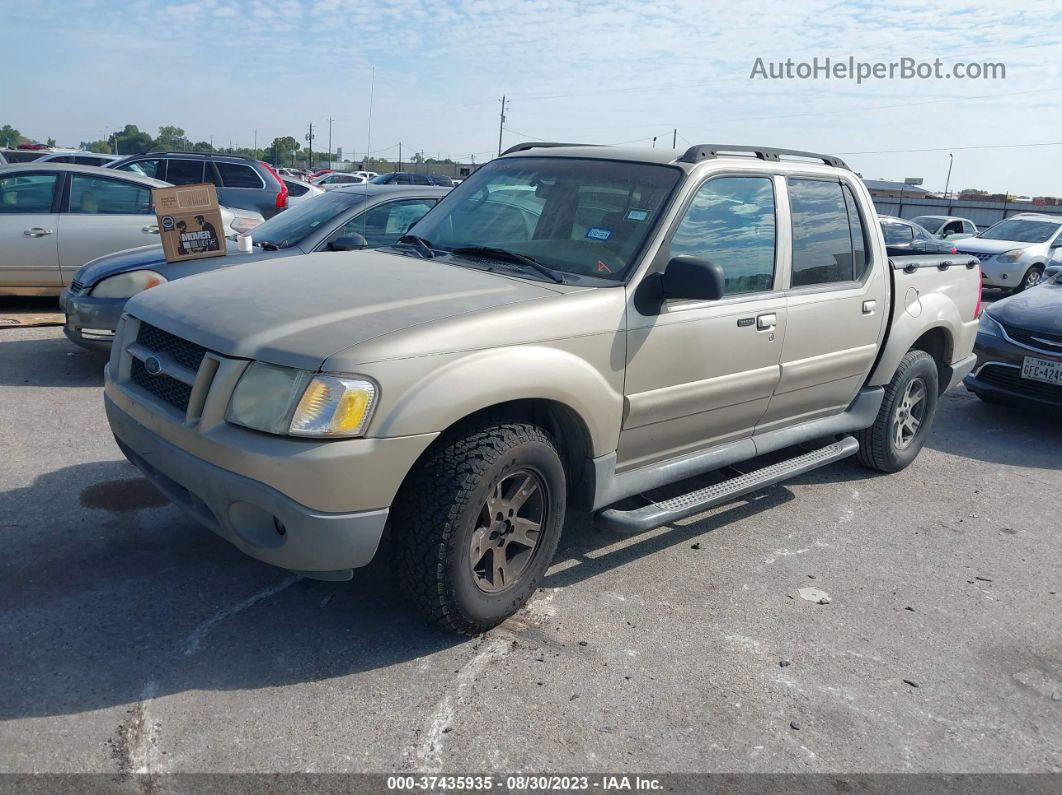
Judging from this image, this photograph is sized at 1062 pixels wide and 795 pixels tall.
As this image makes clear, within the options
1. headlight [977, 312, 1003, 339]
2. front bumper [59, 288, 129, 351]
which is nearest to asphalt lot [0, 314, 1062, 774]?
front bumper [59, 288, 129, 351]

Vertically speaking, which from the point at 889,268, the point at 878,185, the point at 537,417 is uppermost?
the point at 878,185

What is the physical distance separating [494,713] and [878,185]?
69.3m

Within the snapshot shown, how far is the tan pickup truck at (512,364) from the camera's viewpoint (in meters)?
3.07

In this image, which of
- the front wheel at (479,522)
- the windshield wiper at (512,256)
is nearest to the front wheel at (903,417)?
the windshield wiper at (512,256)

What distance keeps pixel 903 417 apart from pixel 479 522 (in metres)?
3.66

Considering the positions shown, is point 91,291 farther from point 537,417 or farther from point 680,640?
point 680,640

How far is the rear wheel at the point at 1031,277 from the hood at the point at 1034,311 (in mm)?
9929

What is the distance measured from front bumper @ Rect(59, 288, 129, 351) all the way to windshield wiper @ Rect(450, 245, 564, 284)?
3570 millimetres

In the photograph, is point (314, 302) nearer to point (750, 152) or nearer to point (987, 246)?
point (750, 152)

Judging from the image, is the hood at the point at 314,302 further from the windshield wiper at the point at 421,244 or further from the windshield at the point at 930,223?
the windshield at the point at 930,223

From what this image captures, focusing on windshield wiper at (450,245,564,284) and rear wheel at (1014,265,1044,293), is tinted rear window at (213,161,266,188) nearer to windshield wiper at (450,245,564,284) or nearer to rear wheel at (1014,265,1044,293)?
windshield wiper at (450,245,564,284)

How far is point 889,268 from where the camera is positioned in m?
5.42

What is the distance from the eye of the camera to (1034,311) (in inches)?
298

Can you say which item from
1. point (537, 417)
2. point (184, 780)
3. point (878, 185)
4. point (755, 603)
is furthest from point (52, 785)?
point (878, 185)
